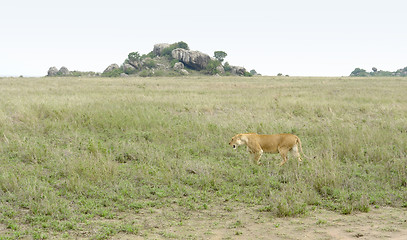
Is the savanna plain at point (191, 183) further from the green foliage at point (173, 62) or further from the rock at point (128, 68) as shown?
the green foliage at point (173, 62)

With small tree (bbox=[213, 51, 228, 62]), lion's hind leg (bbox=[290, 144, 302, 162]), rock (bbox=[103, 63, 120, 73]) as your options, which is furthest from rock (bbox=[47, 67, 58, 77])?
lion's hind leg (bbox=[290, 144, 302, 162])

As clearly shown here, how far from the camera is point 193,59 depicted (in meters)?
87.9

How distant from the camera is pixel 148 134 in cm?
1096

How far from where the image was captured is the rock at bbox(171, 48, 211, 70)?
88312 millimetres

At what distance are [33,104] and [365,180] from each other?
13.3 m

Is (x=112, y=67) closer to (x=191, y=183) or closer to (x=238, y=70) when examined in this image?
(x=238, y=70)

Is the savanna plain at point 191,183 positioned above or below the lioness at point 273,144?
below

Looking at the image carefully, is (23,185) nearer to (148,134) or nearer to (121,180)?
(121,180)

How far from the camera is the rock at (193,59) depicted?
290 ft

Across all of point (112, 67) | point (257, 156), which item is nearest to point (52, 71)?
point (112, 67)

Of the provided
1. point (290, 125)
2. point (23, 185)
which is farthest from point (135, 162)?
point (290, 125)

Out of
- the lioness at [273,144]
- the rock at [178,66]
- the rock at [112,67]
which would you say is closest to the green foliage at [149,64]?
the rock at [178,66]

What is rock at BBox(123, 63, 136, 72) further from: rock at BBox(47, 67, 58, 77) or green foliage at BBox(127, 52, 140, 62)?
rock at BBox(47, 67, 58, 77)

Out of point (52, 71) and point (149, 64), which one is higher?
point (149, 64)
